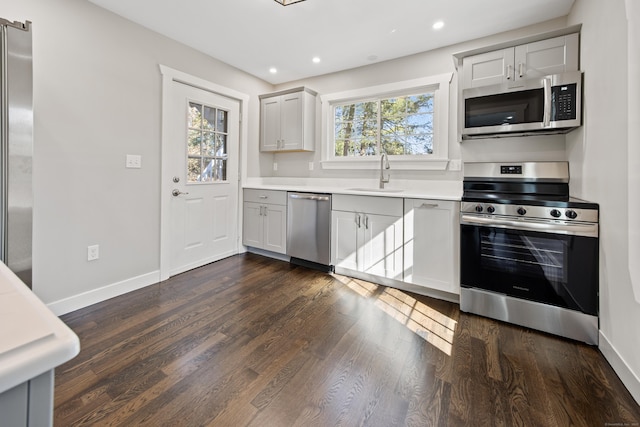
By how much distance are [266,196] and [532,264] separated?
2727 mm

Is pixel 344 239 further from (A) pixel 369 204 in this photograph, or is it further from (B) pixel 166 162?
(B) pixel 166 162

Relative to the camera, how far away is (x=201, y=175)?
3.42 meters

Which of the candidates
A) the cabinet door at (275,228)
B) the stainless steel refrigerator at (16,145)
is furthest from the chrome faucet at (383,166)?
the stainless steel refrigerator at (16,145)

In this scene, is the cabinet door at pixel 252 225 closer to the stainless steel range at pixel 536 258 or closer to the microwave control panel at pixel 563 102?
the stainless steel range at pixel 536 258

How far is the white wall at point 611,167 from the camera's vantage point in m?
1.54

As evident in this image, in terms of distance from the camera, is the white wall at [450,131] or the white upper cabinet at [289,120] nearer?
the white wall at [450,131]

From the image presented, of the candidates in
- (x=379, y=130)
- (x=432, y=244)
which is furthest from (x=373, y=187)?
(x=432, y=244)

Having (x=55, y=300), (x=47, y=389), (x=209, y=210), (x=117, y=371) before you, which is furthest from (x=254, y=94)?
(x=47, y=389)

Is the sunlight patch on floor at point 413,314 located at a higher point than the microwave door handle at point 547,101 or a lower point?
lower

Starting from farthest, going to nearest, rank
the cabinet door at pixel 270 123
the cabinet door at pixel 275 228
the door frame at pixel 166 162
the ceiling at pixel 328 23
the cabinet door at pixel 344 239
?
1. the cabinet door at pixel 270 123
2. the cabinet door at pixel 275 228
3. the cabinet door at pixel 344 239
4. the door frame at pixel 166 162
5. the ceiling at pixel 328 23

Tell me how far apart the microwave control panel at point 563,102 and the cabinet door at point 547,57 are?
18cm

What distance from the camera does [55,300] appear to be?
2262mm

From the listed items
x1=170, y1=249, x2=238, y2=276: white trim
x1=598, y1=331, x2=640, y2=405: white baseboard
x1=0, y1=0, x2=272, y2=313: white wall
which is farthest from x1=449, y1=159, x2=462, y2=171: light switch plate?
x1=0, y1=0, x2=272, y2=313: white wall

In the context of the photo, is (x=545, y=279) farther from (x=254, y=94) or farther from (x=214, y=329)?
(x=254, y=94)
